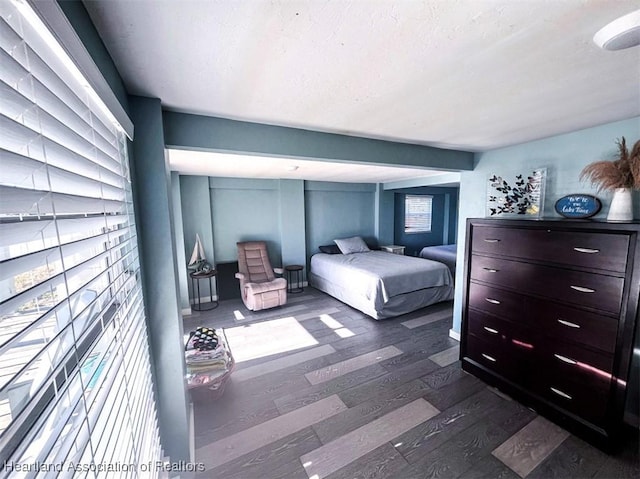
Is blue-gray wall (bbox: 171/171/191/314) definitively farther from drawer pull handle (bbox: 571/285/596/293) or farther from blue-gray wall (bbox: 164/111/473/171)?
drawer pull handle (bbox: 571/285/596/293)

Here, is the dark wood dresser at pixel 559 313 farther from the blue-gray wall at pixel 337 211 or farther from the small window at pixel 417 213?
the small window at pixel 417 213

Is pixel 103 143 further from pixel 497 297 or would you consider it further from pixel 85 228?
pixel 497 297

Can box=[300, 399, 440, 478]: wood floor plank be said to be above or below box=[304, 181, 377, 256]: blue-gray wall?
below

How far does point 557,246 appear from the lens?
5.75 ft

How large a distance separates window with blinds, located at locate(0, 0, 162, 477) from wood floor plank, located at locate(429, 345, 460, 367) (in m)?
2.58

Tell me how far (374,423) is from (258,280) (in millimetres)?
2938

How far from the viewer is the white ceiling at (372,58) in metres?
0.75

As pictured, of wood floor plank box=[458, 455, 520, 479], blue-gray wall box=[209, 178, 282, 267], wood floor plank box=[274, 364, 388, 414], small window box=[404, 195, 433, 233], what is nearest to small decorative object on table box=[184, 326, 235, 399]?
wood floor plank box=[274, 364, 388, 414]

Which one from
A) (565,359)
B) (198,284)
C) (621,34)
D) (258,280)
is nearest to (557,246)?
(565,359)

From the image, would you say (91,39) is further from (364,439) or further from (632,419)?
(632,419)

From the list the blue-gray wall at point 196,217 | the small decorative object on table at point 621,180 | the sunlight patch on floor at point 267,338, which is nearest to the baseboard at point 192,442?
the sunlight patch on floor at point 267,338

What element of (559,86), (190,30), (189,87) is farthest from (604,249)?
(189,87)

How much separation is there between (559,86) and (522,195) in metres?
1.28

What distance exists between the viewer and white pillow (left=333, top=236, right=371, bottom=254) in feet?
17.1
